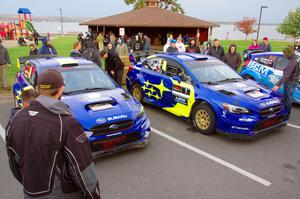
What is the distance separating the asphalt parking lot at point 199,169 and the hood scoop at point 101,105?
891 mm

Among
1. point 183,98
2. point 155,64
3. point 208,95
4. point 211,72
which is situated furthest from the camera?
point 155,64

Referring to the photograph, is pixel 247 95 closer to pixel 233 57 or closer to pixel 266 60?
pixel 266 60

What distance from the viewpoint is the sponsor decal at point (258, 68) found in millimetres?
8164

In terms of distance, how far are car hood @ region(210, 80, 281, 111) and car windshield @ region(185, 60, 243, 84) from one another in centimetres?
31

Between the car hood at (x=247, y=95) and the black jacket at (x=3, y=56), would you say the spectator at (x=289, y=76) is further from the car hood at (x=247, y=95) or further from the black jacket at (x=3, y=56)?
the black jacket at (x=3, y=56)

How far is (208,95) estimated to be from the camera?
A: 553 cm

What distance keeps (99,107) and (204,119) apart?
235 cm

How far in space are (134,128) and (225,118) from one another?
1862 millimetres

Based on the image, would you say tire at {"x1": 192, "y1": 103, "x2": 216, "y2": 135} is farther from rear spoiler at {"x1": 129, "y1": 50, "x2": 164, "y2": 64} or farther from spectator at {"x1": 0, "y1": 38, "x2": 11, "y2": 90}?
spectator at {"x1": 0, "y1": 38, "x2": 11, "y2": 90}

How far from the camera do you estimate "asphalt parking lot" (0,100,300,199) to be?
364cm

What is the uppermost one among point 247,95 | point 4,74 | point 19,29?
point 19,29

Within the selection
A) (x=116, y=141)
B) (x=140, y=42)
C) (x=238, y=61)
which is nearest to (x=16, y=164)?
(x=116, y=141)

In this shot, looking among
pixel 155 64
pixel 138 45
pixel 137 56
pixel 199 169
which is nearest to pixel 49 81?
pixel 199 169

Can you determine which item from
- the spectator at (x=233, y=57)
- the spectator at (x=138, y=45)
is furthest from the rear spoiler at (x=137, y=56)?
the spectator at (x=138, y=45)
